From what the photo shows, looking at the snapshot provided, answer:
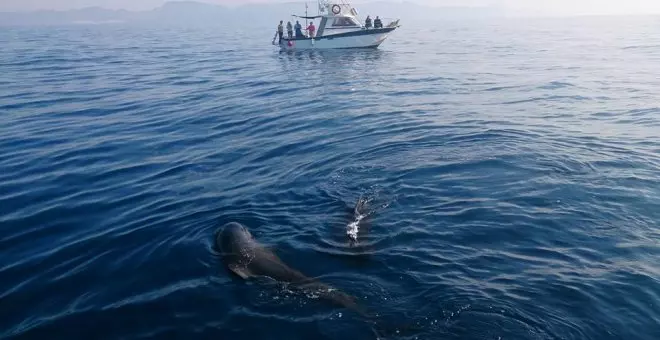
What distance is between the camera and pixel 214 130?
17.2m

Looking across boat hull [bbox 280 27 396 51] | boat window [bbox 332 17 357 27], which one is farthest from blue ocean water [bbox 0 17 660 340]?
boat window [bbox 332 17 357 27]

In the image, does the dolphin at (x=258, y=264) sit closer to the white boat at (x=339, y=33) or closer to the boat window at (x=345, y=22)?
the white boat at (x=339, y=33)

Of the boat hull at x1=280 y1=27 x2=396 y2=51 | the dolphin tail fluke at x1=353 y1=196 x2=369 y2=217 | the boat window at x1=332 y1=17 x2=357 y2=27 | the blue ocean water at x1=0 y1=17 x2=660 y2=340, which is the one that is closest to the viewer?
the blue ocean water at x1=0 y1=17 x2=660 y2=340

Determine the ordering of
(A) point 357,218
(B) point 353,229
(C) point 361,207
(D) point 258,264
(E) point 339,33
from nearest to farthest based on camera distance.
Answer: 1. (D) point 258,264
2. (B) point 353,229
3. (A) point 357,218
4. (C) point 361,207
5. (E) point 339,33

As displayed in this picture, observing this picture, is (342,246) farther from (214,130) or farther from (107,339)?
(214,130)

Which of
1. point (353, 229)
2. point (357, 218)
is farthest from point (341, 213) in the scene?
point (353, 229)

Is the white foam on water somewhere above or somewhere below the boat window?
below

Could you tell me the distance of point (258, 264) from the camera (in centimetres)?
764

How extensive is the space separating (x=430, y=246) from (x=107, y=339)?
5.25 meters

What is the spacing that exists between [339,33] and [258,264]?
41.3 m

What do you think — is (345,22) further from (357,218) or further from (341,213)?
(357,218)

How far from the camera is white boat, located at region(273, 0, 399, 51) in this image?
4566cm

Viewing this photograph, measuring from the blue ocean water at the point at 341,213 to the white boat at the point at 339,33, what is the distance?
83.8 feet

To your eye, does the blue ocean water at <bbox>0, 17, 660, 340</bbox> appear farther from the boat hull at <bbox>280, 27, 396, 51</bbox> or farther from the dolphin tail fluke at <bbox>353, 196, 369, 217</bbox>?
A: the boat hull at <bbox>280, 27, 396, 51</bbox>
